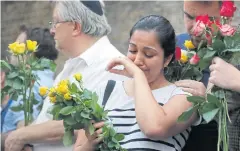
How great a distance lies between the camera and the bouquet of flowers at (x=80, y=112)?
287 centimetres

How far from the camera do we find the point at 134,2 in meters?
7.09

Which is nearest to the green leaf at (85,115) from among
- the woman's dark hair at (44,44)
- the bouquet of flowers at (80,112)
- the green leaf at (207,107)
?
the bouquet of flowers at (80,112)

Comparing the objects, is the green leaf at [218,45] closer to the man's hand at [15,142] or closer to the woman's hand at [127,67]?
the woman's hand at [127,67]

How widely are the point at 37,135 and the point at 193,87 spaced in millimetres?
1097

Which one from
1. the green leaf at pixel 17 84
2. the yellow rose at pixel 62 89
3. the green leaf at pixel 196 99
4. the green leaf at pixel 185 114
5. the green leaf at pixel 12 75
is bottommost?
the green leaf at pixel 17 84

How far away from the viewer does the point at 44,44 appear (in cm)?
509

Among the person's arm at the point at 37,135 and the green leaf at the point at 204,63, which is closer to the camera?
the green leaf at the point at 204,63

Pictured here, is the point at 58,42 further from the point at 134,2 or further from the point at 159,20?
the point at 134,2

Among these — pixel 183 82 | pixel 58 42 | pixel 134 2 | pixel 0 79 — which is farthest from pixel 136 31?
pixel 134 2

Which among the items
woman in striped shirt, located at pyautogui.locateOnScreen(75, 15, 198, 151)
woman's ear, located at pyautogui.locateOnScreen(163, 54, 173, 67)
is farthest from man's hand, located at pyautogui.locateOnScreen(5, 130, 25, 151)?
woman's ear, located at pyautogui.locateOnScreen(163, 54, 173, 67)

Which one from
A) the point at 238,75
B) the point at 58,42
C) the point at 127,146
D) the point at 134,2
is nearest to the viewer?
the point at 238,75

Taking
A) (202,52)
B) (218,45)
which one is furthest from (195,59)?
(218,45)

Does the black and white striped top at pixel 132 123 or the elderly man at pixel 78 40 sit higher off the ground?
the elderly man at pixel 78 40

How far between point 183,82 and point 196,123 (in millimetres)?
206
